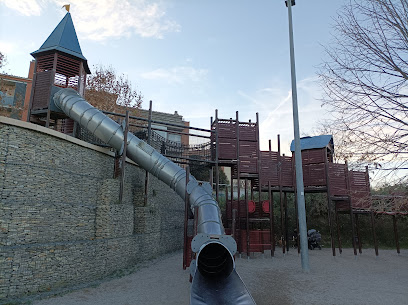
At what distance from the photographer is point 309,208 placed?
1054 inches

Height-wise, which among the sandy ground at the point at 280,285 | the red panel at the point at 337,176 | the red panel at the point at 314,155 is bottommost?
the sandy ground at the point at 280,285

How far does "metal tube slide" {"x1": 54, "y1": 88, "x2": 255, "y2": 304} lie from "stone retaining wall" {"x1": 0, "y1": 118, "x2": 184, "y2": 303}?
3.73 ft

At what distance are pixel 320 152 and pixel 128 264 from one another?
12.7 m

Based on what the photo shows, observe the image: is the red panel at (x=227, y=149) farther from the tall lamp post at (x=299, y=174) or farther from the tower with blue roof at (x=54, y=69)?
the tower with blue roof at (x=54, y=69)

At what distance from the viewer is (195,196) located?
10.6 metres

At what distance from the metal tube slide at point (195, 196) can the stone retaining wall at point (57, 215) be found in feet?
3.73

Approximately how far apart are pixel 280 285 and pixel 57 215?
7777 millimetres

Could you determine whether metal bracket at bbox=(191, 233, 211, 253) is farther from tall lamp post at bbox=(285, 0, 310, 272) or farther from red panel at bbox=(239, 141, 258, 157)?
red panel at bbox=(239, 141, 258, 157)

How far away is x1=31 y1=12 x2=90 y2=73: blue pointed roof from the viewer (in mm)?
14359

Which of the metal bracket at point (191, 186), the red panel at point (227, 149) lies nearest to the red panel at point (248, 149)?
the red panel at point (227, 149)

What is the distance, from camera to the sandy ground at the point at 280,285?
7945 mm

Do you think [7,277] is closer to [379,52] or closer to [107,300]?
[107,300]

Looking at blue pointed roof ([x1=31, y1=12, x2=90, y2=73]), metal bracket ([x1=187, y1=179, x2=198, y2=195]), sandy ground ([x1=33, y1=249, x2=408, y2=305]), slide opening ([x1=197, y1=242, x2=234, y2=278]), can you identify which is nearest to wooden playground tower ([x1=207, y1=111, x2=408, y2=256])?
sandy ground ([x1=33, y1=249, x2=408, y2=305])

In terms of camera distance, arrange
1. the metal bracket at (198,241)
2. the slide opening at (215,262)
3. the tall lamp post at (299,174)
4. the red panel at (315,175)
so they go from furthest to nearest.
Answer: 1. the red panel at (315,175)
2. the tall lamp post at (299,174)
3. the slide opening at (215,262)
4. the metal bracket at (198,241)
